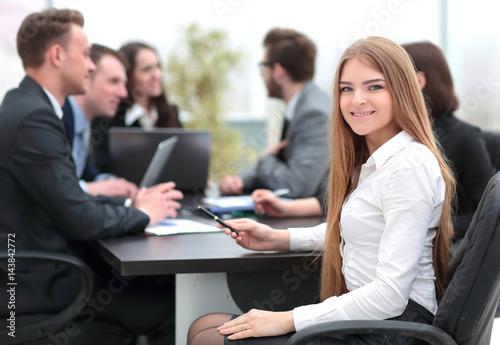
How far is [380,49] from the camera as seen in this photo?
1.44m

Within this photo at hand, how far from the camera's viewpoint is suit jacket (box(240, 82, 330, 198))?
2.71 m

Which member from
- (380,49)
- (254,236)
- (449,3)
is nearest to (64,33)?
(254,236)

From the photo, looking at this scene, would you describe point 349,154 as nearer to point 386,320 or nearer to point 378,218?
point 378,218

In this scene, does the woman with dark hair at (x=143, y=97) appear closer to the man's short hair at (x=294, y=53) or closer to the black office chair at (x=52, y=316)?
the man's short hair at (x=294, y=53)

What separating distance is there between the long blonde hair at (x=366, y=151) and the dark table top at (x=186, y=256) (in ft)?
0.45

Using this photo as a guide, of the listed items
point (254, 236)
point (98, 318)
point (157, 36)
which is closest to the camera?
point (254, 236)

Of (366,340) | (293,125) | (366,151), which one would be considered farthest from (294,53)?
(366,340)

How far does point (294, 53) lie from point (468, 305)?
2127mm

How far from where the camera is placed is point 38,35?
2.19m

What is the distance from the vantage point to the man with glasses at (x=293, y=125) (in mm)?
2732

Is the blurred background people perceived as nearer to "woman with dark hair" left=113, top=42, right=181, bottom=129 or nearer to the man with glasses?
the man with glasses

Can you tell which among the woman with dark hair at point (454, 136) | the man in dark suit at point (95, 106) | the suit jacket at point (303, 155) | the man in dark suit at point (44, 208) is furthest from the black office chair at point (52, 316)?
the woman with dark hair at point (454, 136)

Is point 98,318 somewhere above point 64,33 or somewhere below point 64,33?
below

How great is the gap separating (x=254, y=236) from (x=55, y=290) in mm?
716
